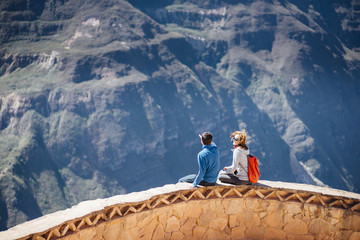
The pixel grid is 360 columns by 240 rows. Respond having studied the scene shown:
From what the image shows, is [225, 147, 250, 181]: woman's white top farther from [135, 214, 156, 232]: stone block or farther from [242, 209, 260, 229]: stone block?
[135, 214, 156, 232]: stone block

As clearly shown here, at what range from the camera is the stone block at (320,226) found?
9.64 m

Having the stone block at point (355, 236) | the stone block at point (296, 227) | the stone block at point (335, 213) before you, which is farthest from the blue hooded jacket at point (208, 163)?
the stone block at point (355, 236)

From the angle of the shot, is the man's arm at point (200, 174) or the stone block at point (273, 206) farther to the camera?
the stone block at point (273, 206)

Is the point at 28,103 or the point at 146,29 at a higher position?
the point at 146,29

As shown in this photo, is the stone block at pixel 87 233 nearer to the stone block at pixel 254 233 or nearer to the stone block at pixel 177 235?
the stone block at pixel 177 235

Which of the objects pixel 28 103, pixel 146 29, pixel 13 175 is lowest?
pixel 13 175

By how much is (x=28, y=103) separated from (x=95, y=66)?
1530 cm

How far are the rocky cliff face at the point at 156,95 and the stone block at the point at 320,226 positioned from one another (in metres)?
A: 64.1

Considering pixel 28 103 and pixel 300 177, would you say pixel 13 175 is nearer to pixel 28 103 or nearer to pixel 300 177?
pixel 28 103

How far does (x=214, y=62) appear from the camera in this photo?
115875mm

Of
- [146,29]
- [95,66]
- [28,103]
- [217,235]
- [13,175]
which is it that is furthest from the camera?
[146,29]

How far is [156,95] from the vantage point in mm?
88250

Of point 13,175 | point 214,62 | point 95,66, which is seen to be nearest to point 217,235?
point 13,175

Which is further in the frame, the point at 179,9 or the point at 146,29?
the point at 179,9
